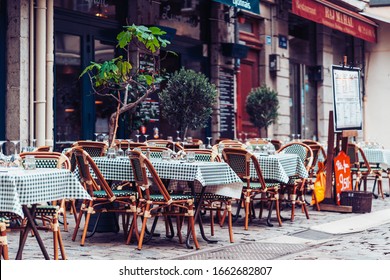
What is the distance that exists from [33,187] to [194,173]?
173 centimetres

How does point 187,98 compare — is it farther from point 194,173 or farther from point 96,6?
point 194,173

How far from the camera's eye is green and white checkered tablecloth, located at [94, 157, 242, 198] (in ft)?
21.6

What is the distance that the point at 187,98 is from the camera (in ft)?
38.5

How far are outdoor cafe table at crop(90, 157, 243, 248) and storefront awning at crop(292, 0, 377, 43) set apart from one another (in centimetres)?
834

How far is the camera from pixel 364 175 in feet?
37.8

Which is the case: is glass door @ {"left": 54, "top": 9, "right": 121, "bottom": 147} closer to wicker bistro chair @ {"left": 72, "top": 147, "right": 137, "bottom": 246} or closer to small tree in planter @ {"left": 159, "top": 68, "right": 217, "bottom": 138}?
small tree in planter @ {"left": 159, "top": 68, "right": 217, "bottom": 138}

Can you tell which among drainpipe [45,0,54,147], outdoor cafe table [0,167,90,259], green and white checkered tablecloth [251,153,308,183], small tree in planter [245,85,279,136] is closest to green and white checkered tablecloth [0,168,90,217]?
outdoor cafe table [0,167,90,259]

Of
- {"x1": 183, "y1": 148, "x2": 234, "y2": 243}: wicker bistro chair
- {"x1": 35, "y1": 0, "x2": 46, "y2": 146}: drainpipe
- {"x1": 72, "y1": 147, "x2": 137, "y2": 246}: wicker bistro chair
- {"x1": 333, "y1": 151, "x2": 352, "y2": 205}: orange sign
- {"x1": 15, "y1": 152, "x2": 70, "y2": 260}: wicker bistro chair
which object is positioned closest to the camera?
{"x1": 15, "y1": 152, "x2": 70, "y2": 260}: wicker bistro chair

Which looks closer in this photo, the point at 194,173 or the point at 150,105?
the point at 194,173

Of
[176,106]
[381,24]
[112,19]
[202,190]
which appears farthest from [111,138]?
[381,24]

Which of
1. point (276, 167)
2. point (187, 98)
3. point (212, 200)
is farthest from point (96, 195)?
point (187, 98)

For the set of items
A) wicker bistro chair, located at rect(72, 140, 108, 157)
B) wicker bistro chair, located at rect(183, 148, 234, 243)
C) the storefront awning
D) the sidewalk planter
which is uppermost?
the storefront awning

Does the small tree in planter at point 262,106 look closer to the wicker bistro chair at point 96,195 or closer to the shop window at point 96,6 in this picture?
the shop window at point 96,6
